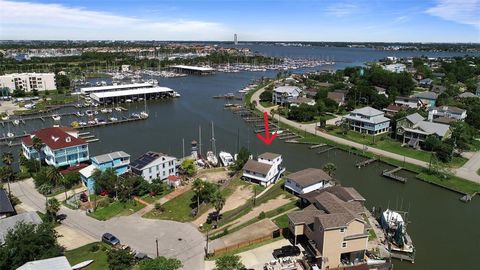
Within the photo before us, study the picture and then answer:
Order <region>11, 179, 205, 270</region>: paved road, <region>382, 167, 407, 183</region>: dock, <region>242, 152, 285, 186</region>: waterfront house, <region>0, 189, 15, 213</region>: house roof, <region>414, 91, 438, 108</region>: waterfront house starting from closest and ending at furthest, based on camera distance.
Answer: <region>11, 179, 205, 270</region>: paved road < <region>0, 189, 15, 213</region>: house roof < <region>242, 152, 285, 186</region>: waterfront house < <region>382, 167, 407, 183</region>: dock < <region>414, 91, 438, 108</region>: waterfront house

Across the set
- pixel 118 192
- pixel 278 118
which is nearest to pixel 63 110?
pixel 278 118

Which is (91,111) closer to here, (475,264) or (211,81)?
(211,81)

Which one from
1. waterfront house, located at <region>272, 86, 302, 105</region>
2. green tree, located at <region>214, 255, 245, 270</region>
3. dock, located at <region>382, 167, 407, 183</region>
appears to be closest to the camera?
green tree, located at <region>214, 255, 245, 270</region>

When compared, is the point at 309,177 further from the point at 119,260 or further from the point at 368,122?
the point at 368,122

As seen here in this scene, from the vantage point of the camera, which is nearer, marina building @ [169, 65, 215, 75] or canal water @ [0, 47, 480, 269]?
canal water @ [0, 47, 480, 269]

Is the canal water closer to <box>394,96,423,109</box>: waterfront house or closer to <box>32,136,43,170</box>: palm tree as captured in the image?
<box>32,136,43,170</box>: palm tree

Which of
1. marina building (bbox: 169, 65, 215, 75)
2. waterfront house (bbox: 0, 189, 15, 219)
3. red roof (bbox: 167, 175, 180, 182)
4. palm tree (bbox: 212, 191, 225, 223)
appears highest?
marina building (bbox: 169, 65, 215, 75)

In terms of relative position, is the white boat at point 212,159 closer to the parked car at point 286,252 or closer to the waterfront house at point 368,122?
the parked car at point 286,252

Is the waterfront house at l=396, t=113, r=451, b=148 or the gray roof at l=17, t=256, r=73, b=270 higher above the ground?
the waterfront house at l=396, t=113, r=451, b=148

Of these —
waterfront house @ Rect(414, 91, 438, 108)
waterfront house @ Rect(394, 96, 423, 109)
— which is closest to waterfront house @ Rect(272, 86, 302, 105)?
waterfront house @ Rect(394, 96, 423, 109)

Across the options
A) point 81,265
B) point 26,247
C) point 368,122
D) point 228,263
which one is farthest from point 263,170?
point 368,122
